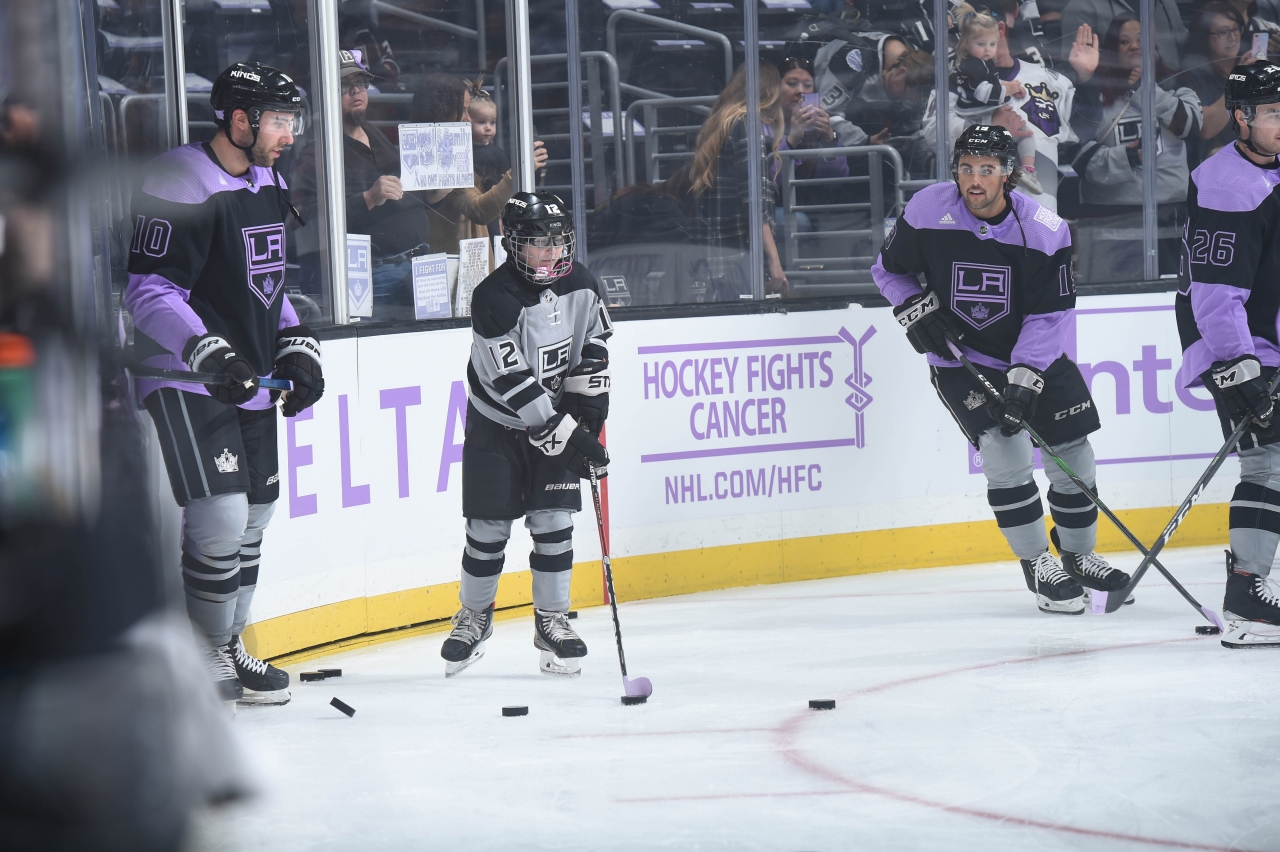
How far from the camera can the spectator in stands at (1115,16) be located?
6.16m

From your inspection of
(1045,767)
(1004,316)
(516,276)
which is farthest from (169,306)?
(1004,316)

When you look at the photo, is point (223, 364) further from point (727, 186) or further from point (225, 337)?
point (727, 186)

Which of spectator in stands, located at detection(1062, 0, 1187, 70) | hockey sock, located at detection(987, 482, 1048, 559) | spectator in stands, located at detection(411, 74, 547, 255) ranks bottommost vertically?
hockey sock, located at detection(987, 482, 1048, 559)

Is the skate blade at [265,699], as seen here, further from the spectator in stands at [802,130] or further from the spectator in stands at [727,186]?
the spectator in stands at [802,130]

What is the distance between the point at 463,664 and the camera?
412 centimetres

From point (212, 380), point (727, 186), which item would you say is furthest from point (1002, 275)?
point (212, 380)

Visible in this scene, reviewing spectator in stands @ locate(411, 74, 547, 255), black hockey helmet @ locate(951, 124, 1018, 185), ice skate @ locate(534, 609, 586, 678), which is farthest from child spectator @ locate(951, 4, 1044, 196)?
ice skate @ locate(534, 609, 586, 678)

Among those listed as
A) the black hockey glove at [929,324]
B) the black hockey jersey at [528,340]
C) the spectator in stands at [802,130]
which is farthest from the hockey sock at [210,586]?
the spectator in stands at [802,130]

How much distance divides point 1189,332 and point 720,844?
2282 millimetres

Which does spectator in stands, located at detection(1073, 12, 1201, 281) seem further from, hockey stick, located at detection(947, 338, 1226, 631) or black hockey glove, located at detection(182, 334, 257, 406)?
black hockey glove, located at detection(182, 334, 257, 406)

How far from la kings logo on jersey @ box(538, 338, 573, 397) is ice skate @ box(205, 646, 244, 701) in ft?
3.28

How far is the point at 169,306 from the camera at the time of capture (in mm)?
3469

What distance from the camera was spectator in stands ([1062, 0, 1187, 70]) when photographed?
20.2 feet

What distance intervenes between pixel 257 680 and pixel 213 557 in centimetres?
39
